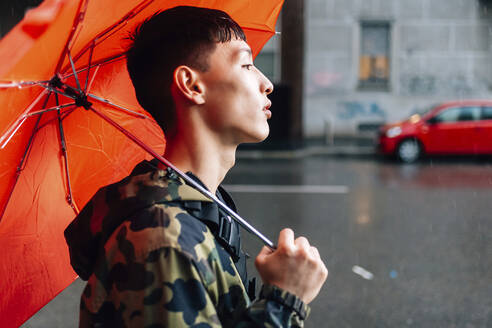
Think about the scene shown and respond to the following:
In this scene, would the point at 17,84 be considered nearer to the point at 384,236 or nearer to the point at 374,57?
the point at 384,236

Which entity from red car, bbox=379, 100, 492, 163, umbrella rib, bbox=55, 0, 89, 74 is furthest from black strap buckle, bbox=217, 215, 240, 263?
red car, bbox=379, 100, 492, 163

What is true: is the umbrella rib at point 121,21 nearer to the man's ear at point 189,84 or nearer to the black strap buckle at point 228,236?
the man's ear at point 189,84

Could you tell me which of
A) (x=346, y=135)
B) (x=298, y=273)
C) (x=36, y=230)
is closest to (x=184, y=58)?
(x=298, y=273)

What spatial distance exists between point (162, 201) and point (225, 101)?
0.37 metres

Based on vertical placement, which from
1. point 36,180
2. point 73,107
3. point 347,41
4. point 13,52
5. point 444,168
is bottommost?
point 444,168

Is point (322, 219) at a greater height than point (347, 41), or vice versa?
point (347, 41)

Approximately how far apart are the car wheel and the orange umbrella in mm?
11444

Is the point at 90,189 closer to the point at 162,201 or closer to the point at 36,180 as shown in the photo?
the point at 36,180

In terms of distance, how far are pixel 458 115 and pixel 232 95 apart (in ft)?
40.9

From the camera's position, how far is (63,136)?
1.82m

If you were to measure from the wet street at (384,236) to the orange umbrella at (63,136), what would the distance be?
95.9 inches

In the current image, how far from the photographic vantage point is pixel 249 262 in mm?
5289

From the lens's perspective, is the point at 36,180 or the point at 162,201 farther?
the point at 36,180

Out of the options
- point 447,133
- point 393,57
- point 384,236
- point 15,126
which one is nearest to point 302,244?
point 15,126
